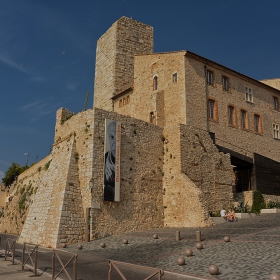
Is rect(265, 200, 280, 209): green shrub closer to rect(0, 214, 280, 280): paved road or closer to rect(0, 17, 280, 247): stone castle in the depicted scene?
rect(0, 17, 280, 247): stone castle

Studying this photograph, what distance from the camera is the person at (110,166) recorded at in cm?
1895

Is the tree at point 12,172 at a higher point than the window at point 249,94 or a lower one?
lower

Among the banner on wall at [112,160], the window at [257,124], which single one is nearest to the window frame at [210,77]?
the window at [257,124]

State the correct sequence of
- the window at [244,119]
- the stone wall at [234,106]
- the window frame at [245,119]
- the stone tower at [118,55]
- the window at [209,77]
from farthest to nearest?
the stone tower at [118,55] → the window at [244,119] → the window frame at [245,119] → the window at [209,77] → the stone wall at [234,106]

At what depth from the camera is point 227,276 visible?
28.4 feet

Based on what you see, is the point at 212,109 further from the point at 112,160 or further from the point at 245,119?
the point at 112,160

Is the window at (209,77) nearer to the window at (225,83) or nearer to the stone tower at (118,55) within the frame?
the window at (225,83)

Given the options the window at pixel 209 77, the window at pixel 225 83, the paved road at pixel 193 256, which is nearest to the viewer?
the paved road at pixel 193 256

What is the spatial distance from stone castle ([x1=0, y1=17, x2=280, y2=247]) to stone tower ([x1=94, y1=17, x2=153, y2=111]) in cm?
15

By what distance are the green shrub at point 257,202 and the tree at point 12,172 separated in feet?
151

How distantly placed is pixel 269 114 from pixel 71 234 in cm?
2224

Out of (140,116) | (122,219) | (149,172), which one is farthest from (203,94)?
(122,219)

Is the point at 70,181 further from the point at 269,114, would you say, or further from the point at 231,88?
the point at 269,114

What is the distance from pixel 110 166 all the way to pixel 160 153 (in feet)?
15.6
